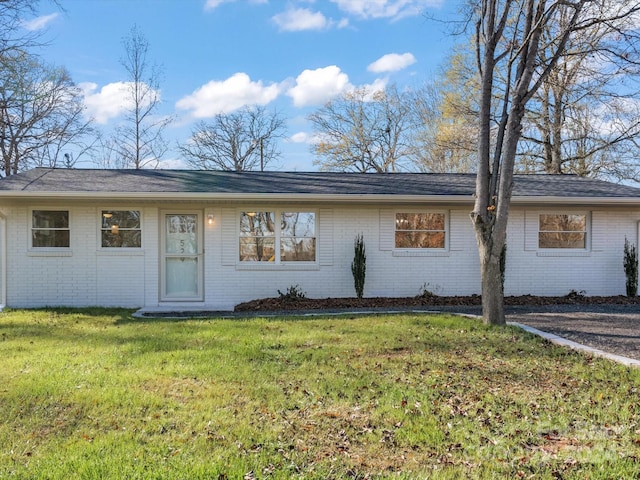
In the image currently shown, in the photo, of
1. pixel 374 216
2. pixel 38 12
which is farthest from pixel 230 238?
pixel 38 12

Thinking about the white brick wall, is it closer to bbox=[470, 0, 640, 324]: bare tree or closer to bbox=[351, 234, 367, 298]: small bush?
bbox=[351, 234, 367, 298]: small bush

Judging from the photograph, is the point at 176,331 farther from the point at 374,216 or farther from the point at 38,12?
the point at 38,12

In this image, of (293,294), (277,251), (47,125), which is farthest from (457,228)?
(47,125)

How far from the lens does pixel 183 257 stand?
1020 cm

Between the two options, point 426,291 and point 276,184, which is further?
point 276,184

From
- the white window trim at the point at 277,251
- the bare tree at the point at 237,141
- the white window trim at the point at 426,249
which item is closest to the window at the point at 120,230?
the white window trim at the point at 277,251

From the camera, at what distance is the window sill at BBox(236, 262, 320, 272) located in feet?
33.0

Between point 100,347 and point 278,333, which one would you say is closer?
point 100,347

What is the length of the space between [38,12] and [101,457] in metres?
11.0

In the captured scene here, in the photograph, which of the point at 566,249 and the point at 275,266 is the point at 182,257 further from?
the point at 566,249

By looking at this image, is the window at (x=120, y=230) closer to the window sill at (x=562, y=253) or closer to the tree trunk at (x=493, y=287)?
the tree trunk at (x=493, y=287)

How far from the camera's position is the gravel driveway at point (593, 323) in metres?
5.71

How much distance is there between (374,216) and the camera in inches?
407

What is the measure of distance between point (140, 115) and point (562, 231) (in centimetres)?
2058
